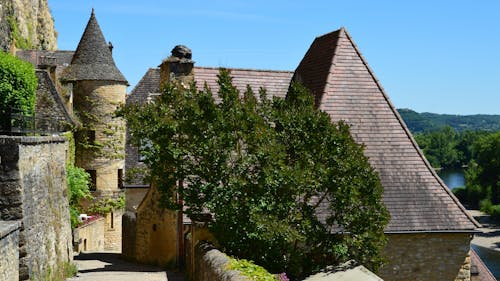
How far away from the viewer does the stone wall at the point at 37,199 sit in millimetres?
14016

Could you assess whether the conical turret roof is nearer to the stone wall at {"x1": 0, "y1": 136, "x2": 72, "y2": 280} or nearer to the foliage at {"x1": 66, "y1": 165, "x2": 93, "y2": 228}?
the foliage at {"x1": 66, "y1": 165, "x2": 93, "y2": 228}

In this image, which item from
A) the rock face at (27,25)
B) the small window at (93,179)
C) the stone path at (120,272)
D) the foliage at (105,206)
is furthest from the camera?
the rock face at (27,25)

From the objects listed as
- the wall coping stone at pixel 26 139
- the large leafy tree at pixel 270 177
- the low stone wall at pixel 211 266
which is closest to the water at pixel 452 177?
the wall coping stone at pixel 26 139

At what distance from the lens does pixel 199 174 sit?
14680 mm

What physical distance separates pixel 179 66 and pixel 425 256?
27.9 feet

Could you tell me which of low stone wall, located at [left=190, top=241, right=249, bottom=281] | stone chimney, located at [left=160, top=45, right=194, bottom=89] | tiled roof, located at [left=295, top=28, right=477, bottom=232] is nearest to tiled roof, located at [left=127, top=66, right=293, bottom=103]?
stone chimney, located at [left=160, top=45, right=194, bottom=89]

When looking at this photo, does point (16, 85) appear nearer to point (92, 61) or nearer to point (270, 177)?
point (270, 177)

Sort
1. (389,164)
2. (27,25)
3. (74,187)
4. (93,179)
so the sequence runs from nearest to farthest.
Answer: (389,164) < (74,187) < (93,179) < (27,25)

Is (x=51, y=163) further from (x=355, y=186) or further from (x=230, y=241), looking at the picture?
(x=355, y=186)

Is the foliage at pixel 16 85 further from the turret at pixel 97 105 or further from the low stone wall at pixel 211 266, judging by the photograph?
the turret at pixel 97 105

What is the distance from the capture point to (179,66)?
2028cm

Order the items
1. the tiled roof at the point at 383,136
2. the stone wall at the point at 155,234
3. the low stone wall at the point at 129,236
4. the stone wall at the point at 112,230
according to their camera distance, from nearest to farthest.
Answer: 1. the tiled roof at the point at 383,136
2. the stone wall at the point at 155,234
3. the low stone wall at the point at 129,236
4. the stone wall at the point at 112,230

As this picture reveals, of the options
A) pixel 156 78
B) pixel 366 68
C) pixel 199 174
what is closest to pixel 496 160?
pixel 156 78

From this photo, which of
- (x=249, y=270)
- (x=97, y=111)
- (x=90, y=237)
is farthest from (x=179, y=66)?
(x=97, y=111)
